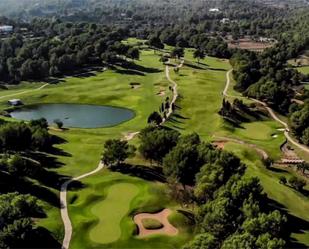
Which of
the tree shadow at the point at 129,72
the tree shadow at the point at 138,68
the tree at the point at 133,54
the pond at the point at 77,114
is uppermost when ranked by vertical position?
the tree at the point at 133,54

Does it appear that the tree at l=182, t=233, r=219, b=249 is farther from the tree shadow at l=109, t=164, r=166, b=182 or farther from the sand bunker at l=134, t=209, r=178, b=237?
the tree shadow at l=109, t=164, r=166, b=182

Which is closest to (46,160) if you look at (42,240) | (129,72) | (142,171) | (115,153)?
(115,153)

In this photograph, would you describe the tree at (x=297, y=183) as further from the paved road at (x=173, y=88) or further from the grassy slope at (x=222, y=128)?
the paved road at (x=173, y=88)

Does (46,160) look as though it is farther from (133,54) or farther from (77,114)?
(133,54)

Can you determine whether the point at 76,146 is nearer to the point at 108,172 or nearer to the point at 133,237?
the point at 108,172

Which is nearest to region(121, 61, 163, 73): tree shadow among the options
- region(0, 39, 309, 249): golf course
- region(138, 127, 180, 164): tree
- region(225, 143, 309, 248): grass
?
region(0, 39, 309, 249): golf course

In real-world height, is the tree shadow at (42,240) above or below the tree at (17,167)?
below

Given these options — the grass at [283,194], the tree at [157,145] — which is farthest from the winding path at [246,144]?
the tree at [157,145]
